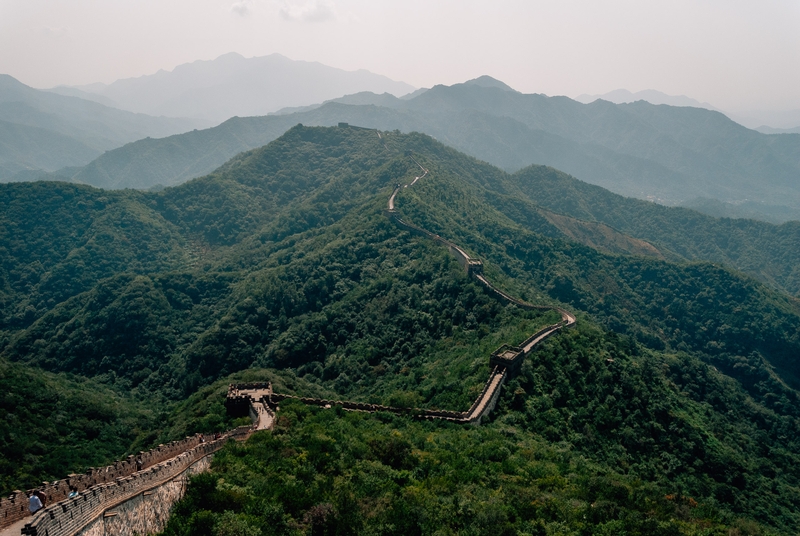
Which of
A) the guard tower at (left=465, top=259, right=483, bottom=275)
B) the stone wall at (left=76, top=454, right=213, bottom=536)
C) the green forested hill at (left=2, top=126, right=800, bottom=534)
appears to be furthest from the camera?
the guard tower at (left=465, top=259, right=483, bottom=275)

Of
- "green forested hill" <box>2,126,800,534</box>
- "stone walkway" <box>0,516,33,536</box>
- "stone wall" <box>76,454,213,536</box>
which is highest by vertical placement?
"stone walkway" <box>0,516,33,536</box>

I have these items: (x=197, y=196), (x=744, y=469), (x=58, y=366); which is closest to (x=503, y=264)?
(x=744, y=469)

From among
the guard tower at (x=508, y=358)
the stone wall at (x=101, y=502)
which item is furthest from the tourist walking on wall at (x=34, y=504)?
the guard tower at (x=508, y=358)

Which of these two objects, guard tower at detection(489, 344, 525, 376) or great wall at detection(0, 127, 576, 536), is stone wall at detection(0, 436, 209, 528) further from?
guard tower at detection(489, 344, 525, 376)

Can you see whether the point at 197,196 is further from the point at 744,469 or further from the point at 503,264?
the point at 744,469

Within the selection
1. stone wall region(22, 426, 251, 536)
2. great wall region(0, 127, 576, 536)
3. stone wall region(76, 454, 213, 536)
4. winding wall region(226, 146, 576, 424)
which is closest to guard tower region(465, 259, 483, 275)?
winding wall region(226, 146, 576, 424)

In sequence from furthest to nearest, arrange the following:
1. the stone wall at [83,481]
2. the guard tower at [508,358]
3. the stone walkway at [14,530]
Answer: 1. the guard tower at [508,358]
2. the stone wall at [83,481]
3. the stone walkway at [14,530]

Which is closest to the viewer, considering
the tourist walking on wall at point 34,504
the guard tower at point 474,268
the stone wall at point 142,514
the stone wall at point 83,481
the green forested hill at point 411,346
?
the stone wall at point 83,481

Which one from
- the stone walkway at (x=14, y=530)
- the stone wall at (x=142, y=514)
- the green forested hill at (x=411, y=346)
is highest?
the stone walkway at (x=14, y=530)

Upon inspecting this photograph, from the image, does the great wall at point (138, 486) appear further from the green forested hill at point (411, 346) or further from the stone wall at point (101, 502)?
the green forested hill at point (411, 346)
